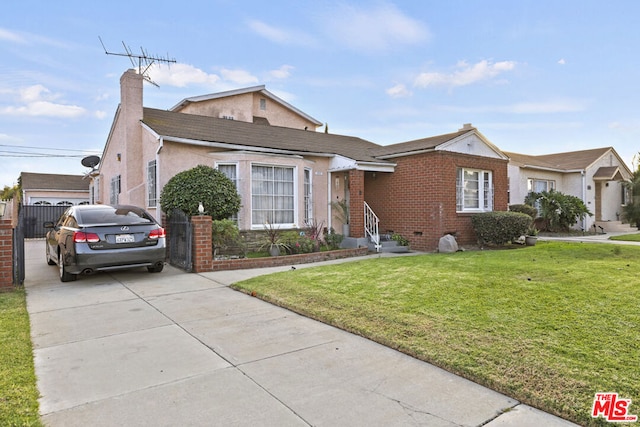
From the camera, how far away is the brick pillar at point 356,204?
42.6 feet

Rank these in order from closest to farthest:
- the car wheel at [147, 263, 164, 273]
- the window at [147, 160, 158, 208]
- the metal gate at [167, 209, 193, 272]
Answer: the car wheel at [147, 263, 164, 273], the metal gate at [167, 209, 193, 272], the window at [147, 160, 158, 208]

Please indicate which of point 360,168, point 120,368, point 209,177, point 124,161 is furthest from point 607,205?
point 120,368

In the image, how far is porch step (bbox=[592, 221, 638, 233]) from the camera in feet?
72.2

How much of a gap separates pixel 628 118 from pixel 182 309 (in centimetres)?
2199

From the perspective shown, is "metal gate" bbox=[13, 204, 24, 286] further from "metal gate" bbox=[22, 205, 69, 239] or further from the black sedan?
"metal gate" bbox=[22, 205, 69, 239]

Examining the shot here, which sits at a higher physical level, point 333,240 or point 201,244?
point 201,244

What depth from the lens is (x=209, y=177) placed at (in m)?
10.2

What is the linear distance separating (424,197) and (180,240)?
7.83m

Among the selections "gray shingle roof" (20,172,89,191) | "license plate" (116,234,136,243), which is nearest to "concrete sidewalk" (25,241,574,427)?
"license plate" (116,234,136,243)

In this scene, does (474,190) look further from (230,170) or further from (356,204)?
(230,170)

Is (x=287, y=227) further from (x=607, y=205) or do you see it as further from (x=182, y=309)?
(x=607, y=205)

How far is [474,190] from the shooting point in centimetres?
1444

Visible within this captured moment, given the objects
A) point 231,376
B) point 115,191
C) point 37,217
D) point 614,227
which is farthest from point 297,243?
point 614,227

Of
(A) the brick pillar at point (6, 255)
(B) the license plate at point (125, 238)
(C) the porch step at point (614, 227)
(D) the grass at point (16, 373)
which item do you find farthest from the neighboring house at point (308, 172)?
(C) the porch step at point (614, 227)
